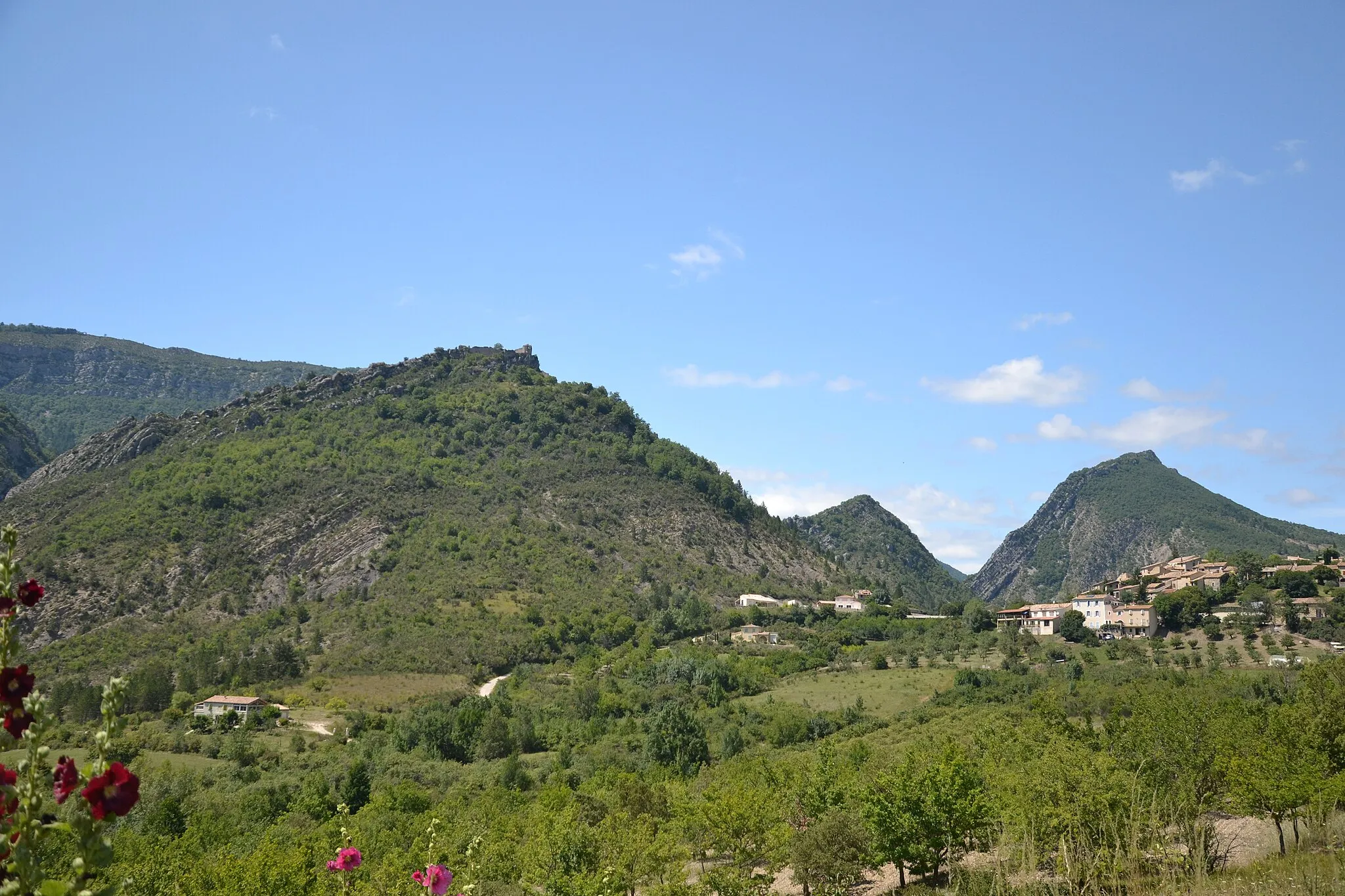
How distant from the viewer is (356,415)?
168250 mm

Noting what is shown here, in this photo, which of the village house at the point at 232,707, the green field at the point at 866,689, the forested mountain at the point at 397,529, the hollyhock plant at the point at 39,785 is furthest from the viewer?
the forested mountain at the point at 397,529

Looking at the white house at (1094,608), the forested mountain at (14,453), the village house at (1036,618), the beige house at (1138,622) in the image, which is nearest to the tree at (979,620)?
the village house at (1036,618)

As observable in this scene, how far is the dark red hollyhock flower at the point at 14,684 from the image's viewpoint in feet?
14.4

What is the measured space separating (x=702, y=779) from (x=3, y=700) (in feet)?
190

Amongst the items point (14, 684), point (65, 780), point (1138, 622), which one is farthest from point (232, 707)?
point (1138, 622)

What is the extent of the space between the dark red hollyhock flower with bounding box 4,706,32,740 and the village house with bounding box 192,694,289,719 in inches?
3297

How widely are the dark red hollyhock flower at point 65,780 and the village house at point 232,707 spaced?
8373 cm

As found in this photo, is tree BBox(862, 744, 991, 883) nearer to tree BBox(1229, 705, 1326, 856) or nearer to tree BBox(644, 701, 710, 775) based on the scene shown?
tree BBox(1229, 705, 1326, 856)

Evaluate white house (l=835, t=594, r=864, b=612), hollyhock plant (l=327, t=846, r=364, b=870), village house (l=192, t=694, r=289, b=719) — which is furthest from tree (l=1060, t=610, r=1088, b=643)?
hollyhock plant (l=327, t=846, r=364, b=870)

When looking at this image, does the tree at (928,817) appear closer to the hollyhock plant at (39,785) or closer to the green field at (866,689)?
the hollyhock plant at (39,785)

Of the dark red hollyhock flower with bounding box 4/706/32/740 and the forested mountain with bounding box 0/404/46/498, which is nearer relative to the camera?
the dark red hollyhock flower with bounding box 4/706/32/740

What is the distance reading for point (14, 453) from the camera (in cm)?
18662

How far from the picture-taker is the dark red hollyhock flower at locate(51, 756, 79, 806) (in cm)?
425

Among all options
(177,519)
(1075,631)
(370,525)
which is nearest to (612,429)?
(370,525)
